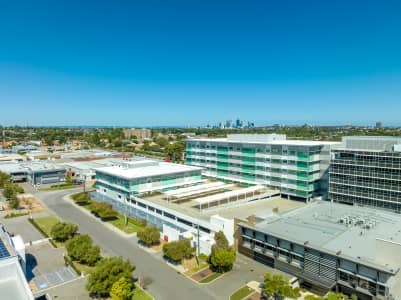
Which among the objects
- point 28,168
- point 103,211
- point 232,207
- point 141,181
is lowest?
point 103,211

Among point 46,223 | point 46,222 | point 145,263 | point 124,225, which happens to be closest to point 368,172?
point 145,263

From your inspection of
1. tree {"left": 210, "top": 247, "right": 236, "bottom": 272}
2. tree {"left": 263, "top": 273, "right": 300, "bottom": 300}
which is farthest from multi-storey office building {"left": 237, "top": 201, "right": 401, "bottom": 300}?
tree {"left": 210, "top": 247, "right": 236, "bottom": 272}

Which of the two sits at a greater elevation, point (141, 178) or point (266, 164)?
point (266, 164)

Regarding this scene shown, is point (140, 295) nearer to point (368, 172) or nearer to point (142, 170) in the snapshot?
point (142, 170)

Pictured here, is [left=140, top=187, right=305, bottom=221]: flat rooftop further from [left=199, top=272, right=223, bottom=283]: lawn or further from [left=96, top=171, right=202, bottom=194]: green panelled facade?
[left=199, top=272, right=223, bottom=283]: lawn

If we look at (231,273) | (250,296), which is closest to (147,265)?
(231,273)
